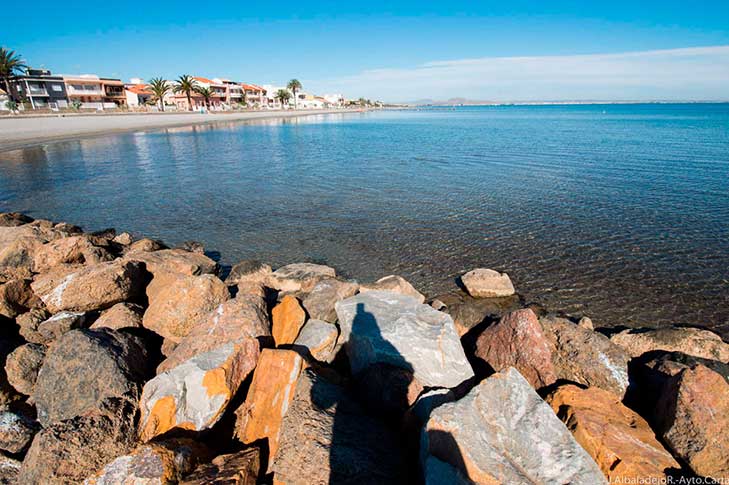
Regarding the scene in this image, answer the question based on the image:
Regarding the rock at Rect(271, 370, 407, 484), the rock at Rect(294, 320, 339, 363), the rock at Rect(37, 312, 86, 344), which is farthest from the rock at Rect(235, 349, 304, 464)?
the rock at Rect(37, 312, 86, 344)

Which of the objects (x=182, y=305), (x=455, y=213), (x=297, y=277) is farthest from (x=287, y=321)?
(x=455, y=213)

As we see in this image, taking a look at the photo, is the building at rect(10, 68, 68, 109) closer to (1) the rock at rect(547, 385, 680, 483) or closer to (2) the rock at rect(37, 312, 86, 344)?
(2) the rock at rect(37, 312, 86, 344)

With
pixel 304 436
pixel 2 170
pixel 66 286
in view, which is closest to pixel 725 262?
pixel 304 436

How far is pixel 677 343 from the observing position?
664 centimetres

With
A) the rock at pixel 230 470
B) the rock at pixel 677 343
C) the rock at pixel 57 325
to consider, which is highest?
the rock at pixel 230 470

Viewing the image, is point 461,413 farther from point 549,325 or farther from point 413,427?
point 549,325

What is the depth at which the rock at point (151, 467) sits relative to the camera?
3.74m

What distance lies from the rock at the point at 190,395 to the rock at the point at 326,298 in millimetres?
2253

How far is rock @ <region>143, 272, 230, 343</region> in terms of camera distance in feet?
22.0

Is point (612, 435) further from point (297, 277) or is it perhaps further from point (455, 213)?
point (455, 213)

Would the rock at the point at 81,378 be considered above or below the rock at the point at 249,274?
above

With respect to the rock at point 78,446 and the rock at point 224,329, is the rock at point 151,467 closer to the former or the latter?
the rock at point 78,446

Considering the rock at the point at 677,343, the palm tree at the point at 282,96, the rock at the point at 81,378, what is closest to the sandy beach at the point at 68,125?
the rock at the point at 81,378

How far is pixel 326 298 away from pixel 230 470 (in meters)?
3.80
